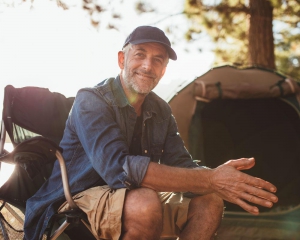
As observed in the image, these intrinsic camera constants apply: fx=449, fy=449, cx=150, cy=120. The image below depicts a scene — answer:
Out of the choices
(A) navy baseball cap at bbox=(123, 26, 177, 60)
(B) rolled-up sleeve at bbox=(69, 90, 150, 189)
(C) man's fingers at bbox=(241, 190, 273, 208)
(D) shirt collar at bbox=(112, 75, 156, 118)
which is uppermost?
(A) navy baseball cap at bbox=(123, 26, 177, 60)

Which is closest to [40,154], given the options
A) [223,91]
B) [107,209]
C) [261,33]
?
[107,209]

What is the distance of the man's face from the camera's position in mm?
2594

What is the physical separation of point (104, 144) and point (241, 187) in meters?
0.69

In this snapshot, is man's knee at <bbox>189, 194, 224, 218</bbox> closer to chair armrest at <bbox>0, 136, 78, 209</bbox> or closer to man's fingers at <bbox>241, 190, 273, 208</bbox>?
man's fingers at <bbox>241, 190, 273, 208</bbox>

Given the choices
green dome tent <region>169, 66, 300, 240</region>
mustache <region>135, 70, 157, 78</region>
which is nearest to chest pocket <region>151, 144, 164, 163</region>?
mustache <region>135, 70, 157, 78</region>

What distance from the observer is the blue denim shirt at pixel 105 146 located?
2170 mm

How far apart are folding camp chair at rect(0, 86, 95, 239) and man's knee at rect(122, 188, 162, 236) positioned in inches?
10.3

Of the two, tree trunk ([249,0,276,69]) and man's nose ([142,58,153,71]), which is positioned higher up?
tree trunk ([249,0,276,69])

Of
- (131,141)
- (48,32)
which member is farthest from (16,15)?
(131,141)

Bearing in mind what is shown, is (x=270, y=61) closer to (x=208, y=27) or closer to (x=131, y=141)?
(x=208, y=27)

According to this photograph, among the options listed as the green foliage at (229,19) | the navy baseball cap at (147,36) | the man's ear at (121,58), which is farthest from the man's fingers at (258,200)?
the green foliage at (229,19)

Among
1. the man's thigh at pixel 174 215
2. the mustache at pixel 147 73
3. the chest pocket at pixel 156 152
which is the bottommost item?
the man's thigh at pixel 174 215

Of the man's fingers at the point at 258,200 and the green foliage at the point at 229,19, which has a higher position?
the green foliage at the point at 229,19

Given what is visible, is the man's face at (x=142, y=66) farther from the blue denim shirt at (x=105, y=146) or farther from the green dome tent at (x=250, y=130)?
the green dome tent at (x=250, y=130)
